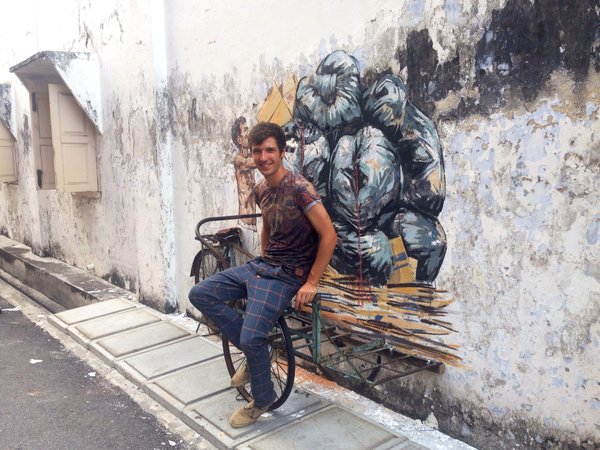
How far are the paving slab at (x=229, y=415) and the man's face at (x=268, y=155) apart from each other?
1575 millimetres

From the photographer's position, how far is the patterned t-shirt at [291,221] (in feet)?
10.0

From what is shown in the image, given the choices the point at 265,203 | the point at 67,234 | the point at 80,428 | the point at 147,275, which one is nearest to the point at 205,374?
the point at 80,428

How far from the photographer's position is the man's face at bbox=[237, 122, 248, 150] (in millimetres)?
4508

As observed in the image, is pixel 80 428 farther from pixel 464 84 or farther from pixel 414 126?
pixel 464 84

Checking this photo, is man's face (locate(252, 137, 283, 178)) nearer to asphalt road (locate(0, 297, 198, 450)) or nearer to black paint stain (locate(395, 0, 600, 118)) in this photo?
black paint stain (locate(395, 0, 600, 118))

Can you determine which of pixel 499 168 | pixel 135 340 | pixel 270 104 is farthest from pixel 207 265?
pixel 499 168

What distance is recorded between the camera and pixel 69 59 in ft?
21.1

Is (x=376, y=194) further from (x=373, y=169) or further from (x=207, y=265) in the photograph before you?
(x=207, y=265)

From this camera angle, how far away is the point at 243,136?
4535 mm

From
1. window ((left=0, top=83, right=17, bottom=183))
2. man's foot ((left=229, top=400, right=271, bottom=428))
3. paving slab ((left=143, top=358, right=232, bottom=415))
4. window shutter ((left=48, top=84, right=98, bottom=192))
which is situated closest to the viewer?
man's foot ((left=229, top=400, right=271, bottom=428))

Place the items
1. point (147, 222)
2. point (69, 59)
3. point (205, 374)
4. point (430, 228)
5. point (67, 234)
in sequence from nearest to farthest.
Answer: point (430, 228)
point (205, 374)
point (147, 222)
point (69, 59)
point (67, 234)

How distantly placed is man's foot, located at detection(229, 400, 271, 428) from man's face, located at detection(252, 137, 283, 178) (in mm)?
1431

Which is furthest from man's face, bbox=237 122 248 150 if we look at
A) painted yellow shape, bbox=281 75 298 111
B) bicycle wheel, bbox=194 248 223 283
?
bicycle wheel, bbox=194 248 223 283

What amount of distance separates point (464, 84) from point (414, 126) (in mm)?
395
